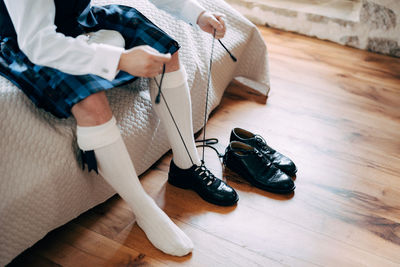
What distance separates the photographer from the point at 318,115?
158 cm

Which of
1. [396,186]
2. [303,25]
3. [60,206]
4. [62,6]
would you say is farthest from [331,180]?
[303,25]

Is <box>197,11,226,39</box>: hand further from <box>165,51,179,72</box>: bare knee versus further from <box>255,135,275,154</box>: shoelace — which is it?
<box>255,135,275,154</box>: shoelace

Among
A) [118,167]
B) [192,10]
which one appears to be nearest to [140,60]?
[118,167]

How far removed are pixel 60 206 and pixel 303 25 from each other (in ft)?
6.32

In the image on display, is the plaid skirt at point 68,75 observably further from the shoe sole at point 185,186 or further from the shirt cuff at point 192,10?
the shoe sole at point 185,186

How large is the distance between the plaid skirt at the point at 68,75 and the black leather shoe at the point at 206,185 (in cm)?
34

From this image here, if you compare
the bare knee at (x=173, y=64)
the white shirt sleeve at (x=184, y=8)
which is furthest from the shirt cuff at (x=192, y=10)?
the bare knee at (x=173, y=64)

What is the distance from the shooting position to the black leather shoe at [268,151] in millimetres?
1232

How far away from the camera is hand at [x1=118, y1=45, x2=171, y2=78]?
0.78m

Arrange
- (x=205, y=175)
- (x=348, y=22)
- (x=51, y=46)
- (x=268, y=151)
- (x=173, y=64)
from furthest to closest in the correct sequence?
(x=348, y=22), (x=268, y=151), (x=205, y=175), (x=173, y=64), (x=51, y=46)

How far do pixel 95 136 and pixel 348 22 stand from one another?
6.04 feet

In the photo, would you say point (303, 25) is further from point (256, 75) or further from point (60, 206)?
point (60, 206)

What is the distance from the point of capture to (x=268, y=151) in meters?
1.26

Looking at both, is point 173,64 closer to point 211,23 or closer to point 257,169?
point 211,23
